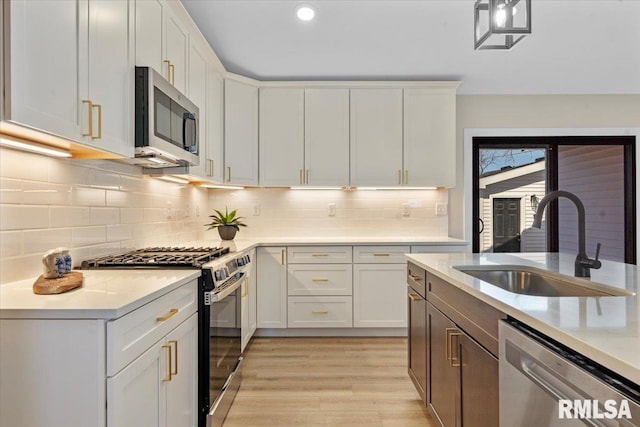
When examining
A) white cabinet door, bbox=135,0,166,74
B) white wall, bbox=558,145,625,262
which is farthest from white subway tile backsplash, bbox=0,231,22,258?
white wall, bbox=558,145,625,262

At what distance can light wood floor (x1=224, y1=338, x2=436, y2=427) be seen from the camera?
2162 mm

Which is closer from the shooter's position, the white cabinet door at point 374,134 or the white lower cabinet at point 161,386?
the white lower cabinet at point 161,386

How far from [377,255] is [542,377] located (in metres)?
2.52

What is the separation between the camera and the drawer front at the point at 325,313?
347 centimetres

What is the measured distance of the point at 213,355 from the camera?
1.90 meters

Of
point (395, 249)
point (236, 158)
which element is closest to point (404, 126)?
point (395, 249)

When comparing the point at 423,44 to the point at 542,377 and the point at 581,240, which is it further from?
the point at 542,377

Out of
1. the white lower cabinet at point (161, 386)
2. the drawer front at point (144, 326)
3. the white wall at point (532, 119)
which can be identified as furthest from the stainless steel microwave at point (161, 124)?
the white wall at point (532, 119)

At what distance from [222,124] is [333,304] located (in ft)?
6.38

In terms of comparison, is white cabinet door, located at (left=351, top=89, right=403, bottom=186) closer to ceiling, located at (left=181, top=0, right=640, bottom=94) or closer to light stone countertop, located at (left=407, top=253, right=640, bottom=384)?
ceiling, located at (left=181, top=0, right=640, bottom=94)

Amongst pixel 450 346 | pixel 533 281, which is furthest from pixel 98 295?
pixel 533 281

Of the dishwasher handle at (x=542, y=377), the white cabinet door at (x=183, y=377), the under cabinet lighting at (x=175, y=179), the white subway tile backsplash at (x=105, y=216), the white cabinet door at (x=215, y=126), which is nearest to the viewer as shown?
the dishwasher handle at (x=542, y=377)

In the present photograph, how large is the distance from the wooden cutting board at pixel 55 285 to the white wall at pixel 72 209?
255 mm

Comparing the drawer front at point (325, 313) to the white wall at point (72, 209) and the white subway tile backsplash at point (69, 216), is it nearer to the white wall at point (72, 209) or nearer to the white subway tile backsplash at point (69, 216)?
the white wall at point (72, 209)
